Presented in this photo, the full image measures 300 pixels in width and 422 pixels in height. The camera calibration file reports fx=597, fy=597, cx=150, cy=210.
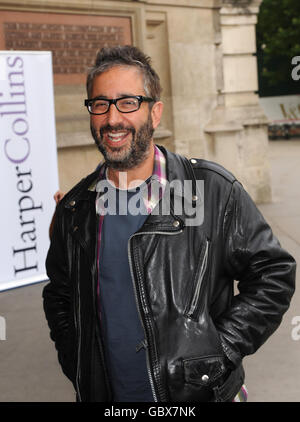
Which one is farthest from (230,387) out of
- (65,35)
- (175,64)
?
(175,64)

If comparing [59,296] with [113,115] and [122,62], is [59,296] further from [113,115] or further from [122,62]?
[122,62]

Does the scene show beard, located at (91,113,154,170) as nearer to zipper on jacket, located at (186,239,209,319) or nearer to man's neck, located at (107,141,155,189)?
man's neck, located at (107,141,155,189)

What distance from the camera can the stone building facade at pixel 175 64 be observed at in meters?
7.87

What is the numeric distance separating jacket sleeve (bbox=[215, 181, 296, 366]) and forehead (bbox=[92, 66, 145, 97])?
1.49 feet

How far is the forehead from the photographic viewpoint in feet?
5.96

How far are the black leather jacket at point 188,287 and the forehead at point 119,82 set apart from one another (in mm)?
287

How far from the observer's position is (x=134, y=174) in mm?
1952

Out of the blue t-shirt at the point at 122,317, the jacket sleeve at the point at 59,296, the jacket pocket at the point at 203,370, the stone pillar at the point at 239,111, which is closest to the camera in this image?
the jacket pocket at the point at 203,370

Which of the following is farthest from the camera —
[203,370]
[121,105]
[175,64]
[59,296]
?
[175,64]

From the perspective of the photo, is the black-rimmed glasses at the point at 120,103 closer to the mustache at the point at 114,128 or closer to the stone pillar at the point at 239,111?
the mustache at the point at 114,128

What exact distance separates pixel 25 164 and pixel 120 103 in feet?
14.2

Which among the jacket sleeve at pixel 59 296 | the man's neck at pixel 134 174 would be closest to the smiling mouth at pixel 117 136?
the man's neck at pixel 134 174

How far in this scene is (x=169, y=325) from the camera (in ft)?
5.73

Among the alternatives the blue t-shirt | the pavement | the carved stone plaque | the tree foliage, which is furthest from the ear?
the tree foliage
